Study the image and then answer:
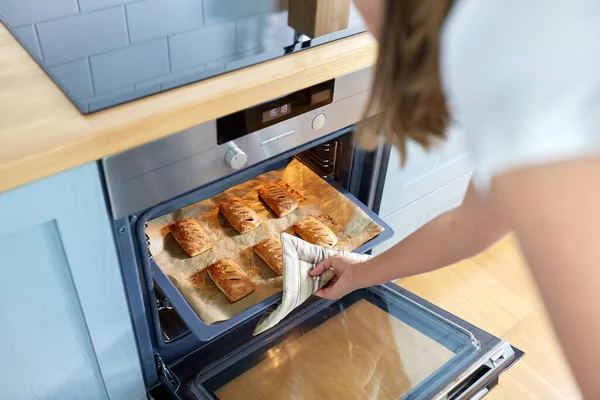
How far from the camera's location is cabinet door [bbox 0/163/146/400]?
0.69 m

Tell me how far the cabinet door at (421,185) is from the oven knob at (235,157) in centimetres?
38

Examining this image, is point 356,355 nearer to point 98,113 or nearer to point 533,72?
point 98,113


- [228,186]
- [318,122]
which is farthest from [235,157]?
[228,186]

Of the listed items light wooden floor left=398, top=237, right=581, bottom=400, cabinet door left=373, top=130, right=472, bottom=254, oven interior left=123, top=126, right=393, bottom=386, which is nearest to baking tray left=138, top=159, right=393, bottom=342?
oven interior left=123, top=126, right=393, bottom=386

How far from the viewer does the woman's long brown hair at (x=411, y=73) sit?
0.43 metres

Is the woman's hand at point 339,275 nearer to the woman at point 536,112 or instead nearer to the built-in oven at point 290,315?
the built-in oven at point 290,315

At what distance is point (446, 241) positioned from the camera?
2.69 ft

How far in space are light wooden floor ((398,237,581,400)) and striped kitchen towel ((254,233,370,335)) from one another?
597 millimetres

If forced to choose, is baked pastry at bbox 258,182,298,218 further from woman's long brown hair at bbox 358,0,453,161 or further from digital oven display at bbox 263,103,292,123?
woman's long brown hair at bbox 358,0,453,161

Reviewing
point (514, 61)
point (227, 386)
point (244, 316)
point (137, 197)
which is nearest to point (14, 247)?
point (137, 197)

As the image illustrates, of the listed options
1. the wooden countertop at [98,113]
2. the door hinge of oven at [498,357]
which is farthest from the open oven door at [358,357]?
the wooden countertop at [98,113]

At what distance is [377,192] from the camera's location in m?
1.19

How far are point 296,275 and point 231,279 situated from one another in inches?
4.8

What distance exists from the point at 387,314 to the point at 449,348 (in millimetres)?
145
